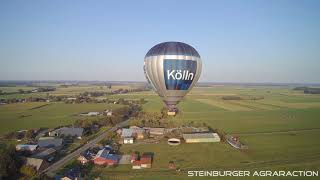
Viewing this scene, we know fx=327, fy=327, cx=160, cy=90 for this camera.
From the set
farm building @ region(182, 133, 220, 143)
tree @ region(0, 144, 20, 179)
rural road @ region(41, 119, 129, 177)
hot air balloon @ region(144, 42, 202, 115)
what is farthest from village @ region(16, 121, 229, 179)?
hot air balloon @ region(144, 42, 202, 115)

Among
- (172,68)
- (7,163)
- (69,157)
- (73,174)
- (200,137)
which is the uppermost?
(172,68)

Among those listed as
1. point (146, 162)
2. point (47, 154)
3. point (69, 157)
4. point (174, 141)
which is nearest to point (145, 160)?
point (146, 162)

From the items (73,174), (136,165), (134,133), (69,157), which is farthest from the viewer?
(134,133)

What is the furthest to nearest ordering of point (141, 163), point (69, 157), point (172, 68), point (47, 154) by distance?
point (69, 157) → point (47, 154) → point (172, 68) → point (141, 163)

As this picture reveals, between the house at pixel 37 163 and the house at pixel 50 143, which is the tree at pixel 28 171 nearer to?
the house at pixel 37 163

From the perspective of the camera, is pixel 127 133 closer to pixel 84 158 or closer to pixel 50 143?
pixel 50 143
